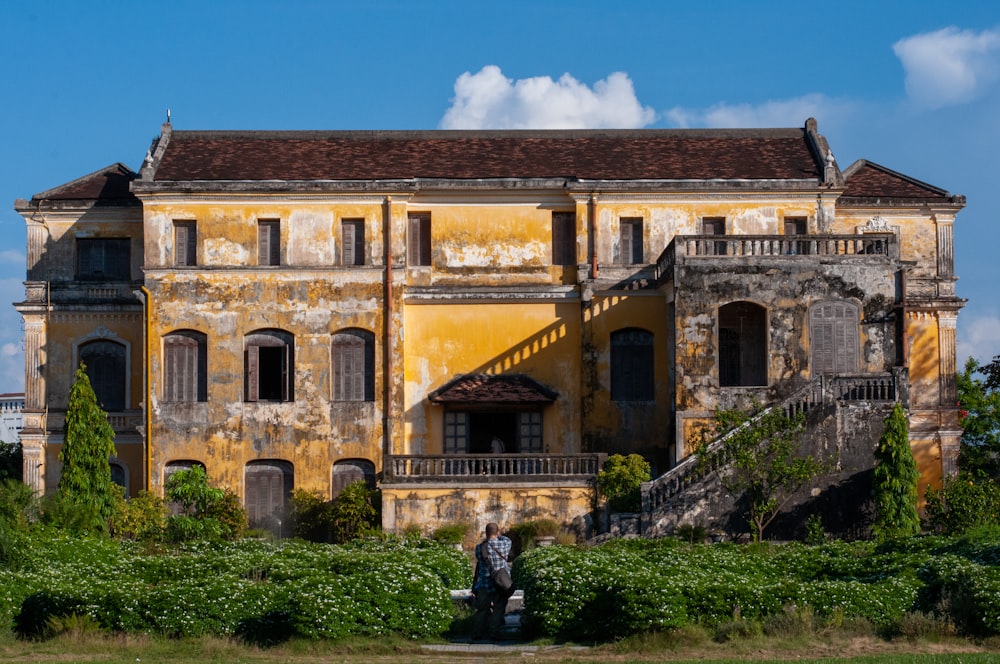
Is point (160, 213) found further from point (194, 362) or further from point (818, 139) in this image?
point (818, 139)

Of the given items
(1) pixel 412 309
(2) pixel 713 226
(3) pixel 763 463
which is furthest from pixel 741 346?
Answer: (1) pixel 412 309

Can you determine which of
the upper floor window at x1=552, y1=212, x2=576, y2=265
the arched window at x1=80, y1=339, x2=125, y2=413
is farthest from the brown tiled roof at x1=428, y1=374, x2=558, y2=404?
the arched window at x1=80, y1=339, x2=125, y2=413

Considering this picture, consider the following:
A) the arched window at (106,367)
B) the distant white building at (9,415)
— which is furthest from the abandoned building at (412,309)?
the distant white building at (9,415)

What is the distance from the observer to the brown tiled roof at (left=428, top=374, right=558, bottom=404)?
39031 mm

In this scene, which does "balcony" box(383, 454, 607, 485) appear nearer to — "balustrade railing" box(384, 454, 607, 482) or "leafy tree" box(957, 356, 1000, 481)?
"balustrade railing" box(384, 454, 607, 482)

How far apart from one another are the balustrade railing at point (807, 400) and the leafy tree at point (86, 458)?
12.5 m

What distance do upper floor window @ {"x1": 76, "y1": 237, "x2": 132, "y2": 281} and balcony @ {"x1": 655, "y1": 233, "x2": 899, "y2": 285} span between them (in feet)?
54.6

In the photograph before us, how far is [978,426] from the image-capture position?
45625mm

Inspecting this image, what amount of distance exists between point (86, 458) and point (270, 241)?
971cm

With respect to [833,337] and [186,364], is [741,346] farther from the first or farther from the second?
[186,364]

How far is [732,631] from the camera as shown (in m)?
20.4

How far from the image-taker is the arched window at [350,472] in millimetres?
39500

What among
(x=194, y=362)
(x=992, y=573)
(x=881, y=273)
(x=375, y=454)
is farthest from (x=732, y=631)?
Result: (x=194, y=362)

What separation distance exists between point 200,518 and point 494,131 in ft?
49.3
